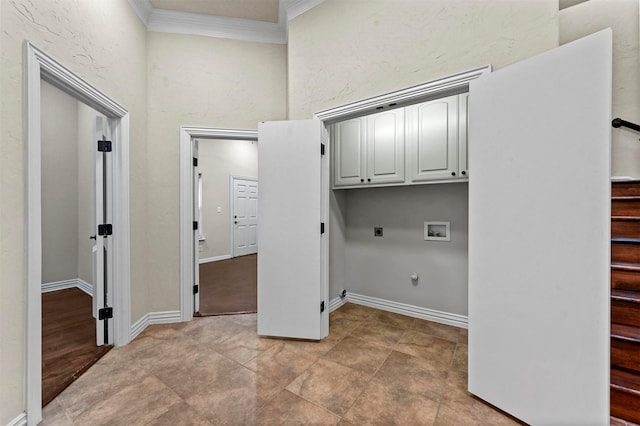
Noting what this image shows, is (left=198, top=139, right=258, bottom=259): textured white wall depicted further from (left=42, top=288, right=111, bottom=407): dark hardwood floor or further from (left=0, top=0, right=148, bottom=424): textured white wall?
(left=0, top=0, right=148, bottom=424): textured white wall

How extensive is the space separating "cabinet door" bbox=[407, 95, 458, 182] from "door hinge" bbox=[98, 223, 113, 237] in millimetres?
2801

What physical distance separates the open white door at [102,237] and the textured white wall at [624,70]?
4411mm

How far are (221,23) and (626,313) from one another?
13.2ft

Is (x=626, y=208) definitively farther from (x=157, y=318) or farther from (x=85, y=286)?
(x=85, y=286)

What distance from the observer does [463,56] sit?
5.32 feet

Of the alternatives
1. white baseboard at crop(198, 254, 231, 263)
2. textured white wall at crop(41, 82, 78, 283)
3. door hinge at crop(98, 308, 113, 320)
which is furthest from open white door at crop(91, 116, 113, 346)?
white baseboard at crop(198, 254, 231, 263)

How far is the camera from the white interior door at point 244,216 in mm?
6145

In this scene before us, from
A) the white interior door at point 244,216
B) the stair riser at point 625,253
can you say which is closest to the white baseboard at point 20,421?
the stair riser at point 625,253

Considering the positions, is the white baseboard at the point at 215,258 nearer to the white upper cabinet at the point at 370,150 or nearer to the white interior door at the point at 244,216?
the white interior door at the point at 244,216

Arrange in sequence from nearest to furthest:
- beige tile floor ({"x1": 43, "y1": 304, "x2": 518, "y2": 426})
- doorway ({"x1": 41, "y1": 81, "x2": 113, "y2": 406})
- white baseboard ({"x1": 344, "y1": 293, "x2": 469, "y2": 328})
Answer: beige tile floor ({"x1": 43, "y1": 304, "x2": 518, "y2": 426}) < white baseboard ({"x1": 344, "y1": 293, "x2": 469, "y2": 328}) < doorway ({"x1": 41, "y1": 81, "x2": 113, "y2": 406})

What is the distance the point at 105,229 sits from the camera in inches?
82.6

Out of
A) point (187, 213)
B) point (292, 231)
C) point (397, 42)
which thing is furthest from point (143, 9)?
point (292, 231)

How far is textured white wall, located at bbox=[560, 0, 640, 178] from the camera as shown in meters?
2.05

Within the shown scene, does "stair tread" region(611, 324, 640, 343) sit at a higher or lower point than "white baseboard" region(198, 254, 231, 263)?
higher
